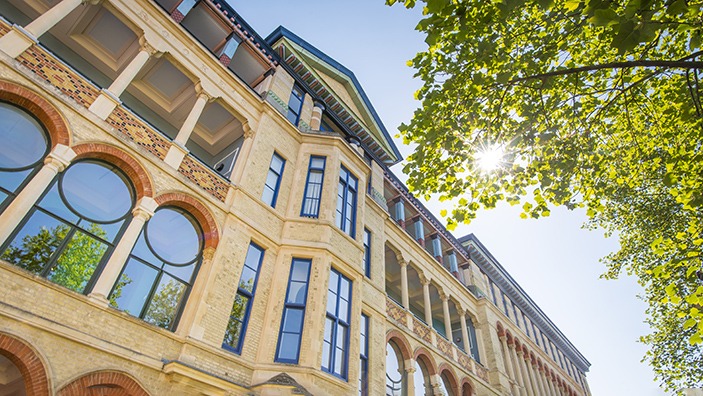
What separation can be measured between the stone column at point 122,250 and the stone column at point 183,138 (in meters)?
1.37

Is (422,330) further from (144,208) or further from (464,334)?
(144,208)

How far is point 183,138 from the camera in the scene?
35.8ft

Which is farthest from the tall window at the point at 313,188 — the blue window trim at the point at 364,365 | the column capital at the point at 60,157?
the column capital at the point at 60,157

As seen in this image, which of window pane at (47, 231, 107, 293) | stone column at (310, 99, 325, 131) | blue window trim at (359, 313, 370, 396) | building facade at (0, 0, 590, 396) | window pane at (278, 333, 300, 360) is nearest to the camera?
building facade at (0, 0, 590, 396)

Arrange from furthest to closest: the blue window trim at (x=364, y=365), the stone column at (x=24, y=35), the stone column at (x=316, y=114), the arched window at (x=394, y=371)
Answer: the stone column at (x=316, y=114) < the arched window at (x=394, y=371) < the blue window trim at (x=364, y=365) < the stone column at (x=24, y=35)

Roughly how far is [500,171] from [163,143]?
8.40 meters

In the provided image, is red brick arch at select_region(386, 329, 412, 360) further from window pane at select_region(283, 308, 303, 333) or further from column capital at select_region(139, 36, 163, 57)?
column capital at select_region(139, 36, 163, 57)

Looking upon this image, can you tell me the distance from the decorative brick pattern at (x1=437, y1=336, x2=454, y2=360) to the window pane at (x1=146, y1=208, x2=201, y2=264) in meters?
11.7

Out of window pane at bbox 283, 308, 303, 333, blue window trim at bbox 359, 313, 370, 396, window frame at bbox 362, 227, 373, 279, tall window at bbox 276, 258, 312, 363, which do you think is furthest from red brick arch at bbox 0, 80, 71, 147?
window frame at bbox 362, 227, 373, 279

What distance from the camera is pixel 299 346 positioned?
995 cm

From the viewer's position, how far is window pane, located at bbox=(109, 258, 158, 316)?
820 cm

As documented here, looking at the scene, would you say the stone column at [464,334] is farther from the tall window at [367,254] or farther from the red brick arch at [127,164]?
A: the red brick arch at [127,164]

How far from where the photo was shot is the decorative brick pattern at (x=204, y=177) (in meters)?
10.5

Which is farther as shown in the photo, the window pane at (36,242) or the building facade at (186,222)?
the building facade at (186,222)
